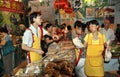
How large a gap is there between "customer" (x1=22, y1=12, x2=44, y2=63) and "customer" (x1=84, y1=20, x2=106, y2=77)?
99cm

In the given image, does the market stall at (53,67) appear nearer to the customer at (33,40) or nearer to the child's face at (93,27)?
the customer at (33,40)

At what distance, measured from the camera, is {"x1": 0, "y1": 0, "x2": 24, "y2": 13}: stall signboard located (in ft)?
26.8

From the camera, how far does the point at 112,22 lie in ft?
34.0

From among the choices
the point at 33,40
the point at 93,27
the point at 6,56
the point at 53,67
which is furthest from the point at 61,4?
the point at 53,67

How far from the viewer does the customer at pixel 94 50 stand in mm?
5035

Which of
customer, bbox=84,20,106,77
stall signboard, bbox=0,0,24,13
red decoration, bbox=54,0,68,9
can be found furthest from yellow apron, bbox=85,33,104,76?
red decoration, bbox=54,0,68,9

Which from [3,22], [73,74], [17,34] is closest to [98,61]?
[73,74]

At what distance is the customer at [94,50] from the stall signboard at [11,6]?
380 cm

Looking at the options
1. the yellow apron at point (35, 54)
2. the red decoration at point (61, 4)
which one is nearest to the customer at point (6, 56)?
the yellow apron at point (35, 54)

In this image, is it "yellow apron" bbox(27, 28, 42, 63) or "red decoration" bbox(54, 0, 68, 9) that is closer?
"yellow apron" bbox(27, 28, 42, 63)

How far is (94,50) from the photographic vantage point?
5066mm

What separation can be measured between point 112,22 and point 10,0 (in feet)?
13.1

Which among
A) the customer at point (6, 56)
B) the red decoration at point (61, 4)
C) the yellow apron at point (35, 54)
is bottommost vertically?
the customer at point (6, 56)

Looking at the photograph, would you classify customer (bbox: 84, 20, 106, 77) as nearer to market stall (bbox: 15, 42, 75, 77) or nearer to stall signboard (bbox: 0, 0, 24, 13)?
market stall (bbox: 15, 42, 75, 77)
